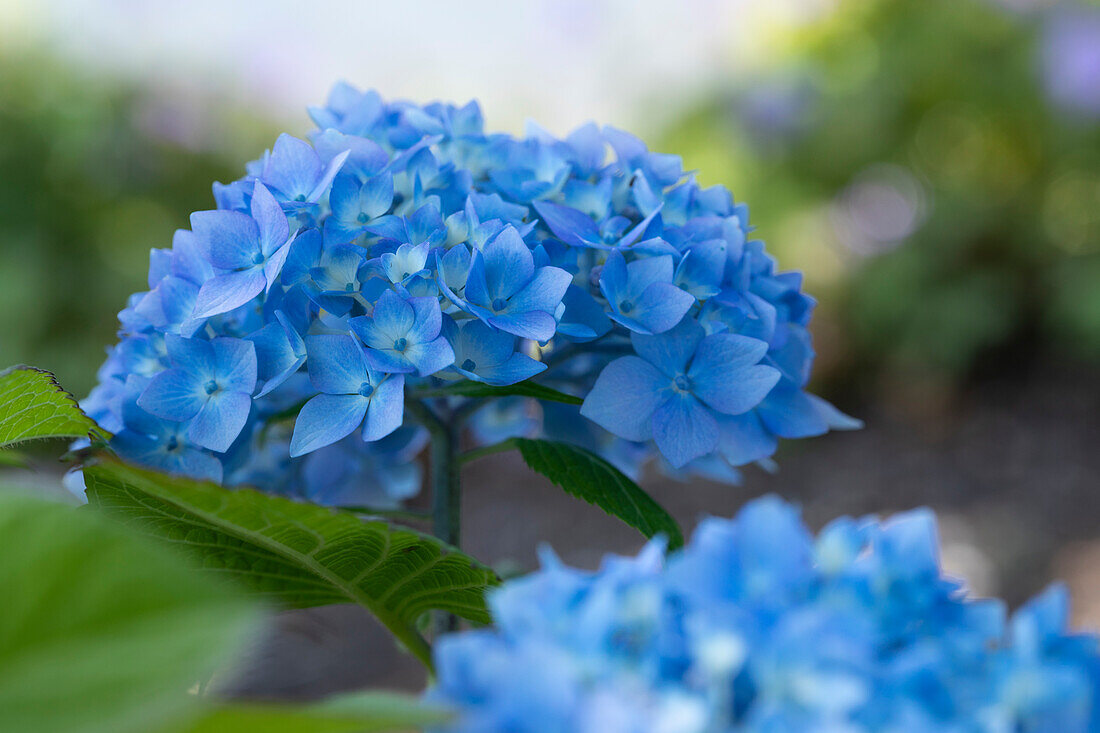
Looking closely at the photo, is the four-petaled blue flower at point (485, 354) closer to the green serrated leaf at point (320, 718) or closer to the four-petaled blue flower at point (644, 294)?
the four-petaled blue flower at point (644, 294)

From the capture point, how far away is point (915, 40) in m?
3.79

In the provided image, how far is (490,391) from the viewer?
519mm

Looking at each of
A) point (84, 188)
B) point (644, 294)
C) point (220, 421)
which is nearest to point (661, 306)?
point (644, 294)

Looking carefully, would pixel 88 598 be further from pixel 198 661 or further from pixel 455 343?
pixel 455 343

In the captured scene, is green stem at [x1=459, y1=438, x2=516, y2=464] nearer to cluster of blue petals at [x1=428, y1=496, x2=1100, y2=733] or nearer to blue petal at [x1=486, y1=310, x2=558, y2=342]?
blue petal at [x1=486, y1=310, x2=558, y2=342]

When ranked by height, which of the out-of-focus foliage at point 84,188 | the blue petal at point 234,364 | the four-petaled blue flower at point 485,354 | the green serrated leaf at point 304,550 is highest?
the out-of-focus foliage at point 84,188

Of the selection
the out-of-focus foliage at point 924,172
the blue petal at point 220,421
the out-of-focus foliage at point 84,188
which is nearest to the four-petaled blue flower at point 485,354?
the blue petal at point 220,421

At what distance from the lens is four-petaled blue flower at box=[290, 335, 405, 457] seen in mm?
492

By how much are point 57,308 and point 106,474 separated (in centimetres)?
315

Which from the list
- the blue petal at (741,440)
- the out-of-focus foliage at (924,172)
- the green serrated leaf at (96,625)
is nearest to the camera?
the green serrated leaf at (96,625)

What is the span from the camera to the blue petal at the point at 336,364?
50 centimetres

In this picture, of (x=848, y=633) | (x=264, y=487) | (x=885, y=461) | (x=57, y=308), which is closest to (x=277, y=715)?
(x=848, y=633)

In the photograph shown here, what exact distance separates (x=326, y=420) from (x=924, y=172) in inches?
139

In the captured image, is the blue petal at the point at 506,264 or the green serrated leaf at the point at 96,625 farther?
the blue petal at the point at 506,264
